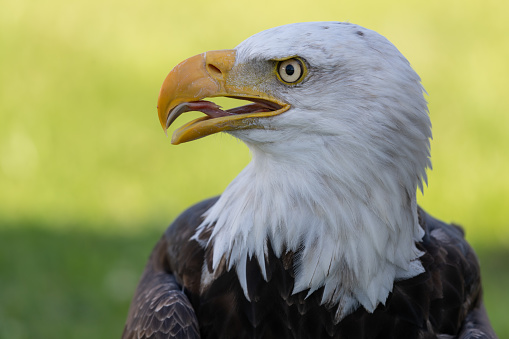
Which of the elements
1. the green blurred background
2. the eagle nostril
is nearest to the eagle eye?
the eagle nostril

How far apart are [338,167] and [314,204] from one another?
0.19 m

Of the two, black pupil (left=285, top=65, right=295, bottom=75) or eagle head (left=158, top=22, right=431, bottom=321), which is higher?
black pupil (left=285, top=65, right=295, bottom=75)

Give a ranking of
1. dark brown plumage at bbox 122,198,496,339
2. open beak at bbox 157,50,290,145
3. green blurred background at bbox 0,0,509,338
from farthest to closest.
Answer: green blurred background at bbox 0,0,509,338, dark brown plumage at bbox 122,198,496,339, open beak at bbox 157,50,290,145

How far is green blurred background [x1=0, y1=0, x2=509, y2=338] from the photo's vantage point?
6.66 m

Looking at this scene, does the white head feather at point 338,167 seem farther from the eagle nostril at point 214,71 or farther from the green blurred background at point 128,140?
the green blurred background at point 128,140

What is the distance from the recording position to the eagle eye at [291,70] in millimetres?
3021

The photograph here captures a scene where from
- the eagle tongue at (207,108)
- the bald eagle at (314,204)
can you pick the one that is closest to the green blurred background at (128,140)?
the bald eagle at (314,204)

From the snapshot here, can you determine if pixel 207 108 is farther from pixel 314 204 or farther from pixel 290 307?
pixel 290 307

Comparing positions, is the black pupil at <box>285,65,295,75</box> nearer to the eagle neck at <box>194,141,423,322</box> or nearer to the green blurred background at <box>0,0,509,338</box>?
the eagle neck at <box>194,141,423,322</box>

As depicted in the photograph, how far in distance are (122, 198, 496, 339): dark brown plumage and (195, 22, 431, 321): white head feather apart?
74 mm

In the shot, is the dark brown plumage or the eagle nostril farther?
the dark brown plumage

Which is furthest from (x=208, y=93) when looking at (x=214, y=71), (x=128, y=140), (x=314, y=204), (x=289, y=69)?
(x=128, y=140)

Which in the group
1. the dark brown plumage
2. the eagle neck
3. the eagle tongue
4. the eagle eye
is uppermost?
the eagle eye

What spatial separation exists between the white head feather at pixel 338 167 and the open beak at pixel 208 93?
5 cm
